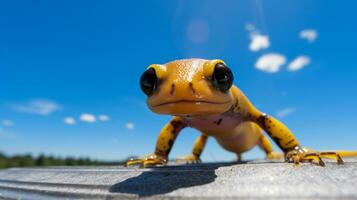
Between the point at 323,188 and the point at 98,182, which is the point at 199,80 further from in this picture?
the point at 323,188

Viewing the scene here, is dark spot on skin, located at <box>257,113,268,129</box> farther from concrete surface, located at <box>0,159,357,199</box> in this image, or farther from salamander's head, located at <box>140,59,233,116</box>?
concrete surface, located at <box>0,159,357,199</box>

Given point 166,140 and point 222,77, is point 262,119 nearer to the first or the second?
point 166,140

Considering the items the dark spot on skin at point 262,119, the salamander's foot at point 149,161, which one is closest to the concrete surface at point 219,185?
the salamander's foot at point 149,161

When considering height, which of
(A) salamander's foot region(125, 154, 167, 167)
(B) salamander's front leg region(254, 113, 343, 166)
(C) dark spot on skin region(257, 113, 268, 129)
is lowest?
(A) salamander's foot region(125, 154, 167, 167)

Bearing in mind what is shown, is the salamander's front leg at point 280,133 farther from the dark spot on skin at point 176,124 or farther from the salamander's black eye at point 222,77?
the salamander's black eye at point 222,77

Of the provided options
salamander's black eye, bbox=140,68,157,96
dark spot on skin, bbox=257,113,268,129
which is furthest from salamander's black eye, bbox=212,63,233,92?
dark spot on skin, bbox=257,113,268,129

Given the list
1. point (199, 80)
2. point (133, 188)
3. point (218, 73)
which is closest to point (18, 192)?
point (133, 188)
